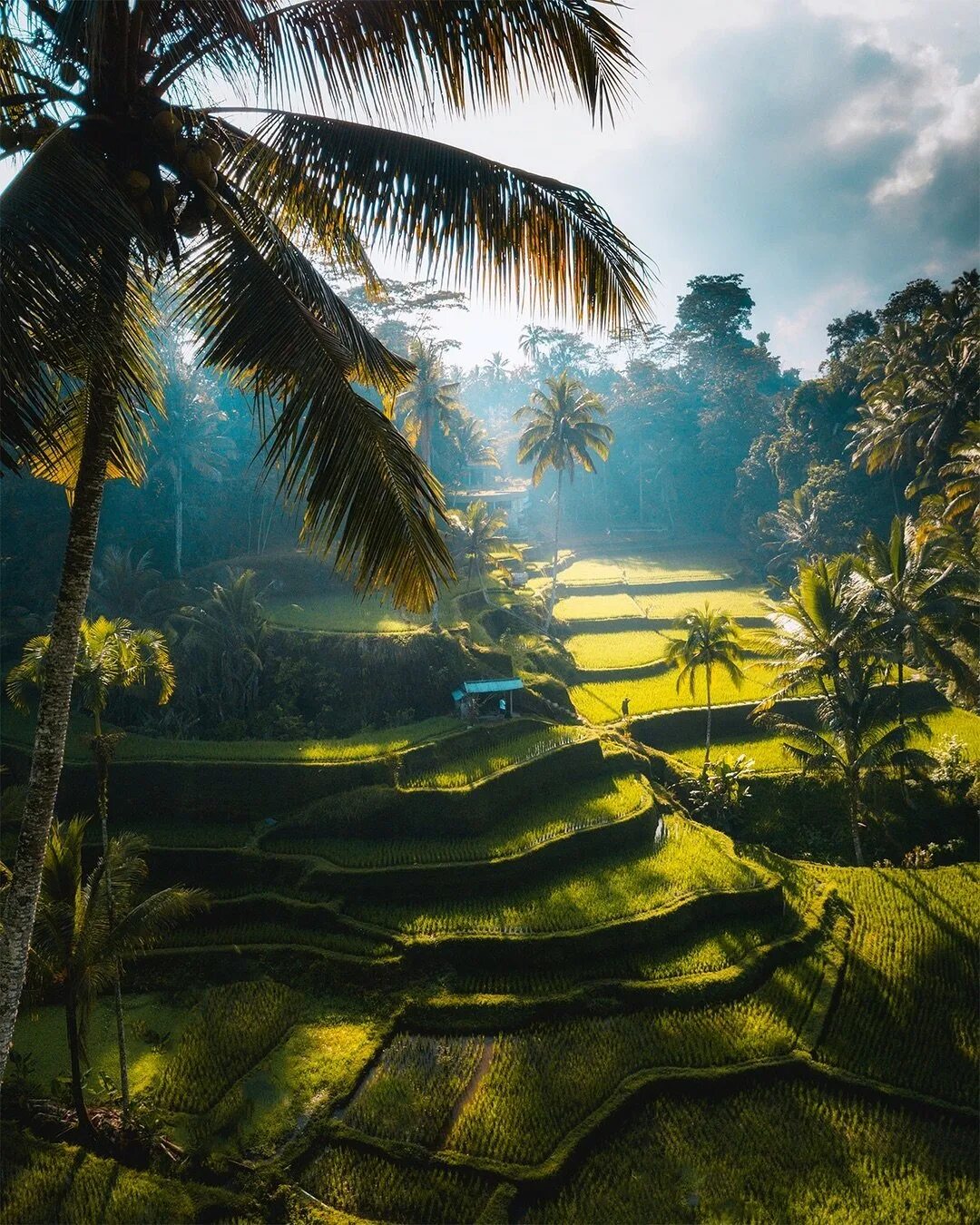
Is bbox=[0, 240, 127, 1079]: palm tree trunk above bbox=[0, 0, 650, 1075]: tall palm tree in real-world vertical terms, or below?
below

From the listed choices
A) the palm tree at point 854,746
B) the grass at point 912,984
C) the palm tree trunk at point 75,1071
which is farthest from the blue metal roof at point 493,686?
the palm tree trunk at point 75,1071

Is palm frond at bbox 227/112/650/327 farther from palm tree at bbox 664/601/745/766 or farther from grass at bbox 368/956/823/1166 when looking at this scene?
palm tree at bbox 664/601/745/766

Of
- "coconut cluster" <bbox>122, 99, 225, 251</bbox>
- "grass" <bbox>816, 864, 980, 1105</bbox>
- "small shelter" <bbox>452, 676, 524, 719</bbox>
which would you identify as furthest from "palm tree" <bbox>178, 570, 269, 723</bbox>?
"coconut cluster" <bbox>122, 99, 225, 251</bbox>

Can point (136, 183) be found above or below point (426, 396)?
below

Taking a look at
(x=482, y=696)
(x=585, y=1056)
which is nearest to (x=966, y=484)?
(x=482, y=696)

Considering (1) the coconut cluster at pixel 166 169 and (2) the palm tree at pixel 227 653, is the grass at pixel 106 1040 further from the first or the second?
(1) the coconut cluster at pixel 166 169

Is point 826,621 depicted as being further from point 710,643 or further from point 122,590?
point 122,590
